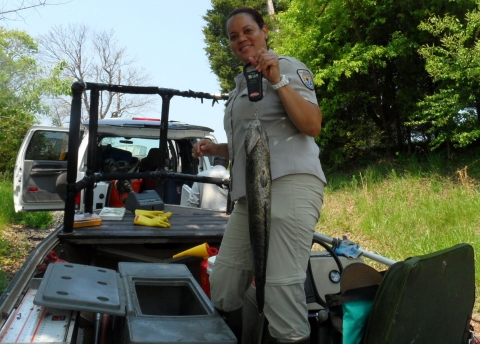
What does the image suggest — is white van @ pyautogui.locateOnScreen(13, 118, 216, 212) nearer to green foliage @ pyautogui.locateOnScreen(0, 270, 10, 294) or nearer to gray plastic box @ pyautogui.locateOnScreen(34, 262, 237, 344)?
green foliage @ pyautogui.locateOnScreen(0, 270, 10, 294)

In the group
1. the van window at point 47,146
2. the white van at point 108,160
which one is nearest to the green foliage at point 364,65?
the white van at point 108,160

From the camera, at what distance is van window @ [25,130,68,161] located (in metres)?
8.40

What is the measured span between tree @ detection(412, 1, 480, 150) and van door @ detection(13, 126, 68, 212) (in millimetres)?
7073

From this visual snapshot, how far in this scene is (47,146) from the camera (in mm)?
8797

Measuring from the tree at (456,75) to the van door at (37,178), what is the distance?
7073 mm

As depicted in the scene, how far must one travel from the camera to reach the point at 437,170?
1117 centimetres

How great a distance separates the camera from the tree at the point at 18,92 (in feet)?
62.3

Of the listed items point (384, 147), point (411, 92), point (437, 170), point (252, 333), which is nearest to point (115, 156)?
point (252, 333)

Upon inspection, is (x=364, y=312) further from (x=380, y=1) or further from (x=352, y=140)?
(x=352, y=140)

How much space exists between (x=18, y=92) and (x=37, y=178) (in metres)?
14.3

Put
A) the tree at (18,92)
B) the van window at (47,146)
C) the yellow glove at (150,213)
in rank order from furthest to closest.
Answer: the tree at (18,92), the van window at (47,146), the yellow glove at (150,213)

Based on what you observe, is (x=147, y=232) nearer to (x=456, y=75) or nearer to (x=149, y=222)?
(x=149, y=222)

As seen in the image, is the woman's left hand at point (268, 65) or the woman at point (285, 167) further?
the woman at point (285, 167)

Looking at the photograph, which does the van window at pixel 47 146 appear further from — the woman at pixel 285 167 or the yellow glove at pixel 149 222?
the woman at pixel 285 167
